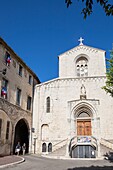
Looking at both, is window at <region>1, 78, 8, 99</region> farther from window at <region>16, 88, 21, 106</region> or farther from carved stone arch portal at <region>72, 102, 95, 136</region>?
carved stone arch portal at <region>72, 102, 95, 136</region>

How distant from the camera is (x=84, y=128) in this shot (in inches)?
939

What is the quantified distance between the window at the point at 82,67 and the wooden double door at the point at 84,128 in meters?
6.97

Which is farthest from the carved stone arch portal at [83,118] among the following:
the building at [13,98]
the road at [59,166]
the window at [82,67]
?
the road at [59,166]

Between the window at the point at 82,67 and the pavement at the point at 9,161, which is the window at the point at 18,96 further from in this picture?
the window at the point at 82,67

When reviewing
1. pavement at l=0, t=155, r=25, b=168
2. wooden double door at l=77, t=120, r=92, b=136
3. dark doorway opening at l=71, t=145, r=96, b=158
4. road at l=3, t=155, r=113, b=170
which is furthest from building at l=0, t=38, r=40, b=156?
wooden double door at l=77, t=120, r=92, b=136

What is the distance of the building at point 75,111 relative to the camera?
22.4 m

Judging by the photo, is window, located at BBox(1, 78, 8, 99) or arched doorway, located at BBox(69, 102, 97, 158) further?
arched doorway, located at BBox(69, 102, 97, 158)

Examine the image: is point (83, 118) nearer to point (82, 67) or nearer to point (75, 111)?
point (75, 111)

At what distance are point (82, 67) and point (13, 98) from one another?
38.0 ft

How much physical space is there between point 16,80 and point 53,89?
18.5 feet

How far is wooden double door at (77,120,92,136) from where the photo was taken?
23.6 meters

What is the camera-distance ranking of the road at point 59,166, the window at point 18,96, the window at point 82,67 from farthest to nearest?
1. the window at point 82,67
2. the window at point 18,96
3. the road at point 59,166

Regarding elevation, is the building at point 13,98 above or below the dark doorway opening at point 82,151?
above

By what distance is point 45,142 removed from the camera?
2383 centimetres
